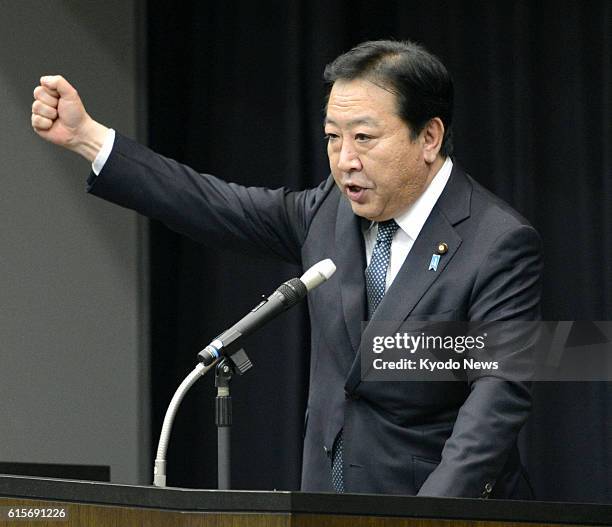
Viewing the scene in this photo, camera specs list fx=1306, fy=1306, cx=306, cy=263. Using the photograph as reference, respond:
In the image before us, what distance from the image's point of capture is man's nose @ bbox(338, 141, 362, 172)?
7.90 ft

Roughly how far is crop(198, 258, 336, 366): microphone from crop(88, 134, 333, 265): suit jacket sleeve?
1.93 ft

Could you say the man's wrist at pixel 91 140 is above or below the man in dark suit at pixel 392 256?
above

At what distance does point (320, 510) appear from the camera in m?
1.73

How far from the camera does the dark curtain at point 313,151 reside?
367 cm

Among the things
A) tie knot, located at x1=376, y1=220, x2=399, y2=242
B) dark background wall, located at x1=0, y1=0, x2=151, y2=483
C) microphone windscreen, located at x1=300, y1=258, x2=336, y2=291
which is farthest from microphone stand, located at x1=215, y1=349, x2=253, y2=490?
dark background wall, located at x1=0, y1=0, x2=151, y2=483

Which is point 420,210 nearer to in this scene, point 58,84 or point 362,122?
point 362,122

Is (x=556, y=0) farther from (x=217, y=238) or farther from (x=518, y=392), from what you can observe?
(x=518, y=392)

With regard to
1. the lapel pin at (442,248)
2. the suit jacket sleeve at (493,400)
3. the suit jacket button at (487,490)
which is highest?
the lapel pin at (442,248)

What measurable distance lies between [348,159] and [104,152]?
0.49 metres

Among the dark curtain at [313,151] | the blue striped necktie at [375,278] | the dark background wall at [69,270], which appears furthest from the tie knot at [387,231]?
the dark background wall at [69,270]

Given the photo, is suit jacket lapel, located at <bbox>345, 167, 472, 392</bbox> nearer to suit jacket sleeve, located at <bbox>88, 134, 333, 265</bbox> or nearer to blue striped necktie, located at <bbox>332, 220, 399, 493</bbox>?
blue striped necktie, located at <bbox>332, 220, 399, 493</bbox>

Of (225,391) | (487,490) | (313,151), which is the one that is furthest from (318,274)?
(313,151)

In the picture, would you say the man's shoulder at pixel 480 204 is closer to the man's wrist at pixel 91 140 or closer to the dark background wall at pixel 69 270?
the man's wrist at pixel 91 140

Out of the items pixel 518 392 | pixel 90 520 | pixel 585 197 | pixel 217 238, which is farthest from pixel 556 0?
pixel 90 520
